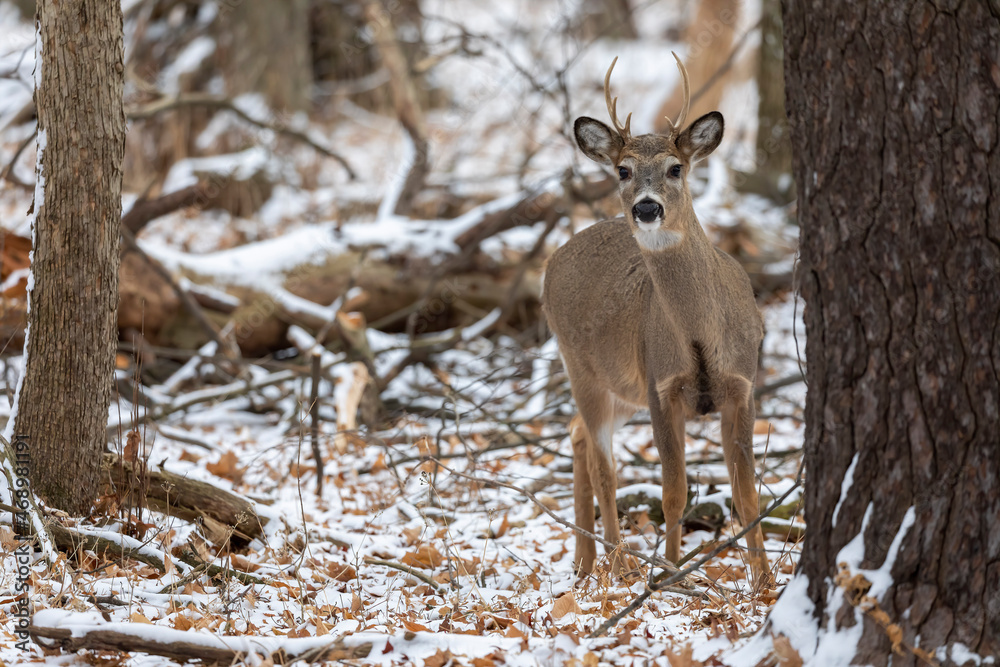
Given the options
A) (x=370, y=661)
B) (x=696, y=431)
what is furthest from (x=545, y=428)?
(x=370, y=661)

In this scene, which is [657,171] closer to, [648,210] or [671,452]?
[648,210]

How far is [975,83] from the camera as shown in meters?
2.47

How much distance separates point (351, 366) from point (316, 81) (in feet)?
39.2

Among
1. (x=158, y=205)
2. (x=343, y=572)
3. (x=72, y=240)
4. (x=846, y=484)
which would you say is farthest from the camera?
(x=158, y=205)

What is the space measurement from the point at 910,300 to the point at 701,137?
2.02 m

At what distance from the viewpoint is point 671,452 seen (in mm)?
4301

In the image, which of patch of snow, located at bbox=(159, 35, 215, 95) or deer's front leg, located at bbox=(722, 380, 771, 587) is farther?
patch of snow, located at bbox=(159, 35, 215, 95)

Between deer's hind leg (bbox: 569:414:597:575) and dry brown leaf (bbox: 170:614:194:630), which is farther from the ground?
deer's hind leg (bbox: 569:414:597:575)

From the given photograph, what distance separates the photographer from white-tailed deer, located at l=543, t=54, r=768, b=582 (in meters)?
4.18

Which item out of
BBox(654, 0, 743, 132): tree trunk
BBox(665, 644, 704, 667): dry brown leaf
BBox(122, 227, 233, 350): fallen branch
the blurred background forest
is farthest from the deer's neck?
BBox(654, 0, 743, 132): tree trunk

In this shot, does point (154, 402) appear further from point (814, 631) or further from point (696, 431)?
point (814, 631)

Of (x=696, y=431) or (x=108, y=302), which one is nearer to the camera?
(x=108, y=302)

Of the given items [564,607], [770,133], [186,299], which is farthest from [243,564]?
[770,133]

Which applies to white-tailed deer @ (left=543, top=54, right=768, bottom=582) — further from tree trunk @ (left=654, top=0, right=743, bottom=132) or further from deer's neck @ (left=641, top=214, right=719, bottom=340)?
tree trunk @ (left=654, top=0, right=743, bottom=132)
